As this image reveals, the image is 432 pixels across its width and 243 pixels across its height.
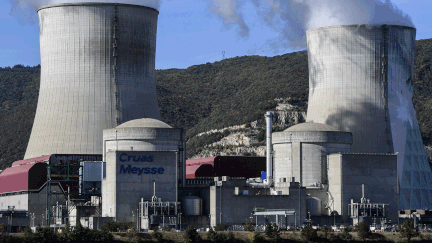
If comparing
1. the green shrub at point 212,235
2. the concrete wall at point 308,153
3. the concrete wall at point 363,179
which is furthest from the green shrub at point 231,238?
the concrete wall at point 308,153

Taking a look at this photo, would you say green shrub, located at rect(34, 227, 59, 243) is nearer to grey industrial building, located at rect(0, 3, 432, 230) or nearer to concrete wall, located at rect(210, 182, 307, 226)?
grey industrial building, located at rect(0, 3, 432, 230)

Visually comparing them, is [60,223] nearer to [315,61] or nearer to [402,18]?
[315,61]

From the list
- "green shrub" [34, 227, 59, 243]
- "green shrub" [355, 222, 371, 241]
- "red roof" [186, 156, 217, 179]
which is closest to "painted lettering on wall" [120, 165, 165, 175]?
"green shrub" [34, 227, 59, 243]

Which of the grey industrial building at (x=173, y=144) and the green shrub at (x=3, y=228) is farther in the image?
the grey industrial building at (x=173, y=144)

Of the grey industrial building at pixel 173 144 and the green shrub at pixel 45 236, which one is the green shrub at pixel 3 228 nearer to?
the grey industrial building at pixel 173 144

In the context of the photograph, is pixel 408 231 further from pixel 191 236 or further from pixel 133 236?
pixel 133 236

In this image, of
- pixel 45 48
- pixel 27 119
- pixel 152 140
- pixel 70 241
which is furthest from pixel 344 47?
pixel 27 119
